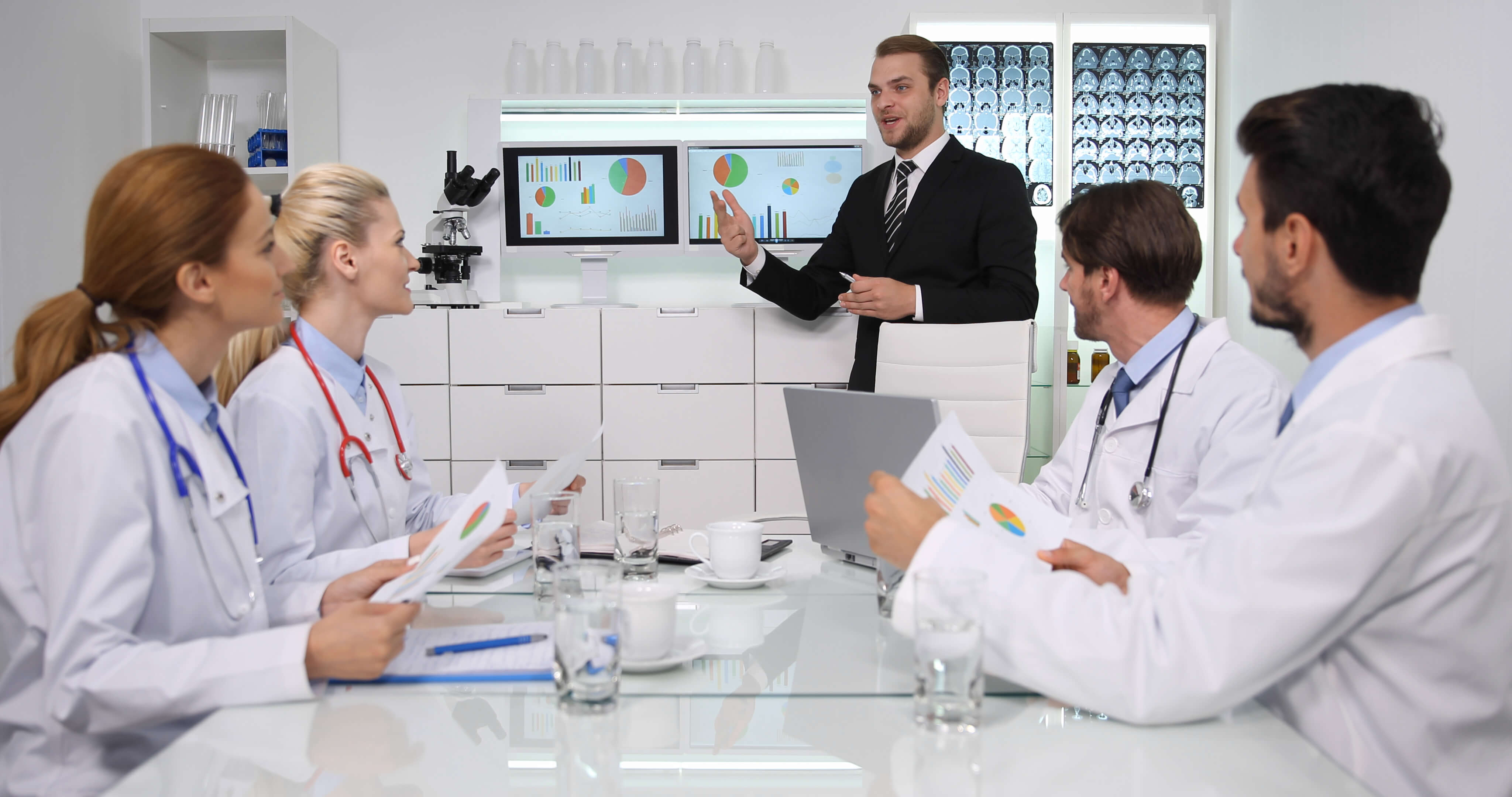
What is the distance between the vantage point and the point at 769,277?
136 inches

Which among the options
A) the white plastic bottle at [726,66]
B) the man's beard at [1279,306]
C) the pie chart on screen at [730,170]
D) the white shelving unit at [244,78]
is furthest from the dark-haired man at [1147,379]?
the white shelving unit at [244,78]

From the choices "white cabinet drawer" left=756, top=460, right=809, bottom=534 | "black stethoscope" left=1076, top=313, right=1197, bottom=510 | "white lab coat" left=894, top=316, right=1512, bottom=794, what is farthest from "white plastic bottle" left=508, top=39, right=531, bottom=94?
"white lab coat" left=894, top=316, right=1512, bottom=794

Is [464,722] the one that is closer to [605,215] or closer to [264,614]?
[264,614]

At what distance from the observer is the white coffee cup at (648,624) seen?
1.11 m

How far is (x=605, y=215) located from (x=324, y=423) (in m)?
2.55

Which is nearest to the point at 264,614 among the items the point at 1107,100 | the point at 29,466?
the point at 29,466

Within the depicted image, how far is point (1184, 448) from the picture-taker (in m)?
1.70

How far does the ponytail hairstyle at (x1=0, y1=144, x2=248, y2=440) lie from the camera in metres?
1.17

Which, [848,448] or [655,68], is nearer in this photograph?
[848,448]

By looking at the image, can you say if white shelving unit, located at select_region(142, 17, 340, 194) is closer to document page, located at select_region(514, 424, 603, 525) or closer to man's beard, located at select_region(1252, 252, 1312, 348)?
document page, located at select_region(514, 424, 603, 525)

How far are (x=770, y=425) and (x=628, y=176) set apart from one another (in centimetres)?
115

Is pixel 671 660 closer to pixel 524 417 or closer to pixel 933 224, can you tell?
pixel 933 224

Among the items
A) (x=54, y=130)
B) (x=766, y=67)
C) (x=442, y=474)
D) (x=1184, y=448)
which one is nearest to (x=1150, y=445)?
(x=1184, y=448)

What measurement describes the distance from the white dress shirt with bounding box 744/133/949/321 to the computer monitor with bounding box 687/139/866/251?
761mm
